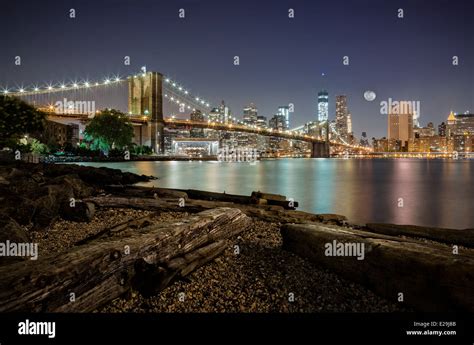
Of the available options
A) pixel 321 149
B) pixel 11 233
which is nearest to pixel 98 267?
pixel 11 233

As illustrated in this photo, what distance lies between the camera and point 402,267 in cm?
318

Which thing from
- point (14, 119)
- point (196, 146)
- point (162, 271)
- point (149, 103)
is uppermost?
point (149, 103)

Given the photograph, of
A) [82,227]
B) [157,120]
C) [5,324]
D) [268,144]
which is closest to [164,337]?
[5,324]

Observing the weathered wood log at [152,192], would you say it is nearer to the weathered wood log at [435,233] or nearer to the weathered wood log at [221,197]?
the weathered wood log at [221,197]

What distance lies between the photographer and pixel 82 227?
20.0 feet

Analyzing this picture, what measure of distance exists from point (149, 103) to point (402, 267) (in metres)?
70.1

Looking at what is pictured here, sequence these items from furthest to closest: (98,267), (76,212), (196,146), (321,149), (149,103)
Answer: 1. (196,146)
2. (321,149)
3. (149,103)
4. (76,212)
5. (98,267)

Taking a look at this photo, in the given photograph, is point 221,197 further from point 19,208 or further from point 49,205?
point 19,208

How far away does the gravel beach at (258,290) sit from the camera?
3.24 m

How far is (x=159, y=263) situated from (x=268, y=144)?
146m

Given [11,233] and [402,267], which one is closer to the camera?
[402,267]

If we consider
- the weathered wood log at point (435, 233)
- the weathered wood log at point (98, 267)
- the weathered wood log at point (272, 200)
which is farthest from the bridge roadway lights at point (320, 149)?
the weathered wood log at point (98, 267)

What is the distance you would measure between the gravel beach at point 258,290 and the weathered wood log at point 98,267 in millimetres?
171

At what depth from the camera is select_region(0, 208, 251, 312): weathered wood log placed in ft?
8.63
